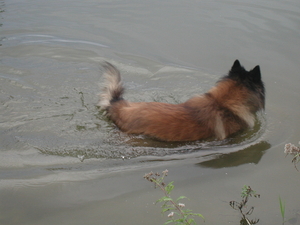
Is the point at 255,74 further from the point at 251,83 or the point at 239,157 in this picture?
the point at 239,157

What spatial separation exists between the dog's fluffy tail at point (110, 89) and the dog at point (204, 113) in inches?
4.6

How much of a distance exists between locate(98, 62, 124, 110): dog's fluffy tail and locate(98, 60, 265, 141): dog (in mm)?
116

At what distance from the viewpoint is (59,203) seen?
3178mm

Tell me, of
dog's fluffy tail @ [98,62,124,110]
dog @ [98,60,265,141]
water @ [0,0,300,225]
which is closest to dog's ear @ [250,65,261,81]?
dog @ [98,60,265,141]

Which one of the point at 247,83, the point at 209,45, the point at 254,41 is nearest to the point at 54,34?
the point at 209,45

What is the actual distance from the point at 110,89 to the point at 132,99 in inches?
25.4

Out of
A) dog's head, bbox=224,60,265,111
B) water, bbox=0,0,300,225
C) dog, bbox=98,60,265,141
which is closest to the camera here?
water, bbox=0,0,300,225

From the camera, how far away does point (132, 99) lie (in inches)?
211

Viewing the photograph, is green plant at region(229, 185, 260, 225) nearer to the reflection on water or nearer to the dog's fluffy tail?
the reflection on water

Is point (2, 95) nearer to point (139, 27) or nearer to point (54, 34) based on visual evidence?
point (54, 34)

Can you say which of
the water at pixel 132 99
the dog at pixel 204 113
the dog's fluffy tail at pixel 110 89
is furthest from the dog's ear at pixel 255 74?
the dog's fluffy tail at pixel 110 89

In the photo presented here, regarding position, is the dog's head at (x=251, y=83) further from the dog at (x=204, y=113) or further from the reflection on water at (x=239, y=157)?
the reflection on water at (x=239, y=157)

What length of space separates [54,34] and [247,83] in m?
5.02

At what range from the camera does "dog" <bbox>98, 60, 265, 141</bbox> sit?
165 inches
